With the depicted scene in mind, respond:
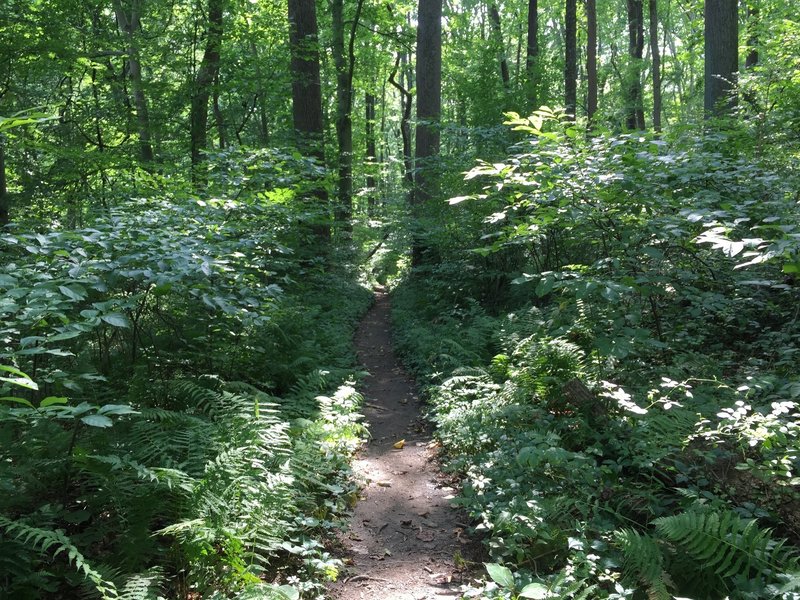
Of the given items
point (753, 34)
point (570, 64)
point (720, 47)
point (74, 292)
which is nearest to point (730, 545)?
point (74, 292)

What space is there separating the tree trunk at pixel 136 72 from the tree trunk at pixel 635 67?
1598 cm

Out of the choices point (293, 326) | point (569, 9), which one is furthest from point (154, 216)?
point (569, 9)

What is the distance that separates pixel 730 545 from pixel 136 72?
1536 centimetres

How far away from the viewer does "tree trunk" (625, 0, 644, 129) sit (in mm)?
20188

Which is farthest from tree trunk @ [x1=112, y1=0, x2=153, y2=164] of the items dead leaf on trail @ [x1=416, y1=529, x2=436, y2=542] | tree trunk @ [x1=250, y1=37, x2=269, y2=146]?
dead leaf on trail @ [x1=416, y1=529, x2=436, y2=542]

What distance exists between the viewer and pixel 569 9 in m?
16.2

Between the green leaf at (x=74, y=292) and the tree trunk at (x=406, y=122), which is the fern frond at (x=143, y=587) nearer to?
the green leaf at (x=74, y=292)

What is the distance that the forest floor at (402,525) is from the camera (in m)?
3.87

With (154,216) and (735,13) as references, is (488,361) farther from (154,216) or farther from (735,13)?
(735,13)

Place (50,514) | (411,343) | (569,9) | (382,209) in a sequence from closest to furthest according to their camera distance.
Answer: (50,514) < (411,343) < (569,9) < (382,209)

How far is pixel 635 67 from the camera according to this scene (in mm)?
20031

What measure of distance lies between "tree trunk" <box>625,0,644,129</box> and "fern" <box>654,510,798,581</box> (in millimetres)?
19359

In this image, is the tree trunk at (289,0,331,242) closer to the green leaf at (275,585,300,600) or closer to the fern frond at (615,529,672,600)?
the green leaf at (275,585,300,600)

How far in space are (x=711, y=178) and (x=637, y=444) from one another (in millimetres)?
2937
